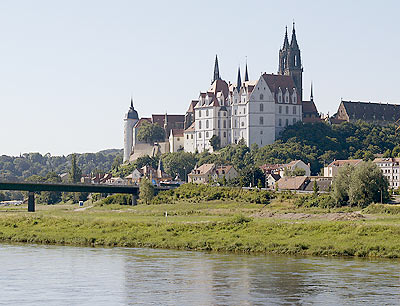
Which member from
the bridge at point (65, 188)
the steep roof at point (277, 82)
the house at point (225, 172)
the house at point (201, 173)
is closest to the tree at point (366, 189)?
the bridge at point (65, 188)

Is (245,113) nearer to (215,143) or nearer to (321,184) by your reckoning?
(215,143)

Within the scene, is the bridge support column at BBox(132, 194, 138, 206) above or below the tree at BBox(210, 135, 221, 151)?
below

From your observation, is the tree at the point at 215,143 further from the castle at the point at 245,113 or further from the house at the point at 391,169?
the house at the point at 391,169

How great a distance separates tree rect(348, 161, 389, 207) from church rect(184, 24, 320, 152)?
258ft

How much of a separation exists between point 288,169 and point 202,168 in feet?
64.3

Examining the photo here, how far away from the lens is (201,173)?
164125 mm

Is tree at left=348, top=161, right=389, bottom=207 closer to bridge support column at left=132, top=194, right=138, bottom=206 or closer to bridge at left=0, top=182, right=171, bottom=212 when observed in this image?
bridge at left=0, top=182, right=171, bottom=212

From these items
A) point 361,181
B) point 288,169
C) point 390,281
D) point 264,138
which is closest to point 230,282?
point 390,281

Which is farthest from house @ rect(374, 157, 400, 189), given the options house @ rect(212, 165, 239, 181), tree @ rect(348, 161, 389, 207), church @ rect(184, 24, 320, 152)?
tree @ rect(348, 161, 389, 207)

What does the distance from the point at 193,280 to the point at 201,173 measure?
368 ft

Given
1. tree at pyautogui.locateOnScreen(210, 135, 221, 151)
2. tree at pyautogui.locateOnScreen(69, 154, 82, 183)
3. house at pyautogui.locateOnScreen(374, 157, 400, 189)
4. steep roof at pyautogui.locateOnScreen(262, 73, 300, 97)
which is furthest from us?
steep roof at pyautogui.locateOnScreen(262, 73, 300, 97)

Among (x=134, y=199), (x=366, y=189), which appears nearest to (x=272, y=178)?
(x=134, y=199)

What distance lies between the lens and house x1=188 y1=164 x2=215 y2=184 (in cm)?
16138

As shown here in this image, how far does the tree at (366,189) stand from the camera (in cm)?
10012
